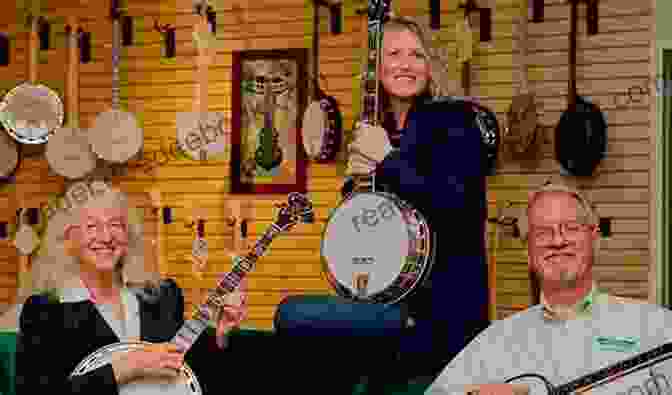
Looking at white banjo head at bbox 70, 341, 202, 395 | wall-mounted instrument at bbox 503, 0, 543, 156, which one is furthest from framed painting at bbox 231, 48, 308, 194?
white banjo head at bbox 70, 341, 202, 395

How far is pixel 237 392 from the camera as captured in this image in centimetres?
385

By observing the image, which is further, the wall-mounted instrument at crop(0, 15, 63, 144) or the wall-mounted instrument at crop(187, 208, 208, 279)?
the wall-mounted instrument at crop(0, 15, 63, 144)

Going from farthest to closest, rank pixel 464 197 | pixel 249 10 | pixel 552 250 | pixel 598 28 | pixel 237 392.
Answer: pixel 249 10
pixel 598 28
pixel 237 392
pixel 464 197
pixel 552 250

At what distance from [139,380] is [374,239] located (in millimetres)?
887

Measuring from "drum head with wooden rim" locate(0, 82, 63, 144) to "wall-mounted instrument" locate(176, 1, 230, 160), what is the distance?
2.78ft

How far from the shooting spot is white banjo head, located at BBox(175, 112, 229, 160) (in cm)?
622

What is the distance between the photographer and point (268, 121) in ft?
20.6

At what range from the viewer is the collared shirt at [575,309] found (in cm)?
279

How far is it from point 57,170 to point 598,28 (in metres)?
3.27

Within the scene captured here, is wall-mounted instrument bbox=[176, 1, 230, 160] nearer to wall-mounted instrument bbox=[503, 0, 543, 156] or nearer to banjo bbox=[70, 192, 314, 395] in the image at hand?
wall-mounted instrument bbox=[503, 0, 543, 156]

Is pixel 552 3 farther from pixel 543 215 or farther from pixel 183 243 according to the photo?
pixel 543 215

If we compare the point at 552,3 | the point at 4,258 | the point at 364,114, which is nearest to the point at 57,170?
the point at 4,258

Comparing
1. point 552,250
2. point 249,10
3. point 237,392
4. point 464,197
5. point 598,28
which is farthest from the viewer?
point 249,10

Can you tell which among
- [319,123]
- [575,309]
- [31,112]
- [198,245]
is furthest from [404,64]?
[31,112]
